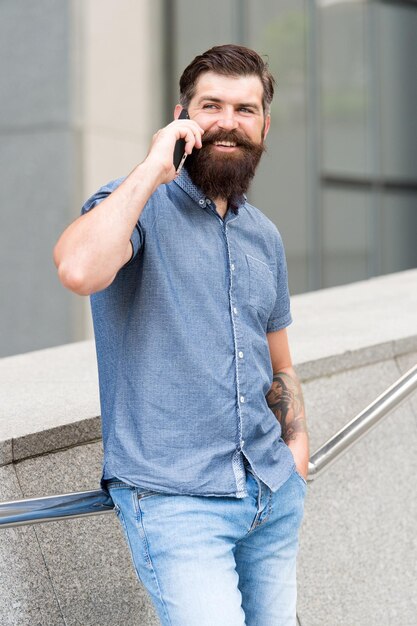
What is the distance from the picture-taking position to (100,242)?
2.37 metres

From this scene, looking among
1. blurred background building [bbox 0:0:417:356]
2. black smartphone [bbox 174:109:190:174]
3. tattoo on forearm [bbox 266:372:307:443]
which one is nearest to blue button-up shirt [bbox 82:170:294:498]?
black smartphone [bbox 174:109:190:174]

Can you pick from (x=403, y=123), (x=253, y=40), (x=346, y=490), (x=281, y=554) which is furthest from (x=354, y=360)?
(x=403, y=123)

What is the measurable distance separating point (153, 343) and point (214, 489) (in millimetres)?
374

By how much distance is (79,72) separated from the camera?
10.8m

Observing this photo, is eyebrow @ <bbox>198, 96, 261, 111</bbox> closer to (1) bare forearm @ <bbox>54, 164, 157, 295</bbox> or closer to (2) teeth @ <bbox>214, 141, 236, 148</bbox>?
(2) teeth @ <bbox>214, 141, 236, 148</bbox>

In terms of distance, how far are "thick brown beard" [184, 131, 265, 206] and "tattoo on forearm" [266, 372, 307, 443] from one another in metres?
0.65

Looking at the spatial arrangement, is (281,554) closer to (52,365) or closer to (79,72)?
(52,365)

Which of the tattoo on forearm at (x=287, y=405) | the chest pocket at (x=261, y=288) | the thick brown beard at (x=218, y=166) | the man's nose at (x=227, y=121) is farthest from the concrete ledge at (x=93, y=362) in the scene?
the man's nose at (x=227, y=121)

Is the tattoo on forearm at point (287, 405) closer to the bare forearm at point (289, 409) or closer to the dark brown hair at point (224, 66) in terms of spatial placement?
the bare forearm at point (289, 409)

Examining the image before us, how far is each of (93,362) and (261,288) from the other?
7.87 feet

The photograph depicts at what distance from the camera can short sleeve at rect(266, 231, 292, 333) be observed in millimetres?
2988

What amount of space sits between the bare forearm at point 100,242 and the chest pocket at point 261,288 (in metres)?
A: 0.45

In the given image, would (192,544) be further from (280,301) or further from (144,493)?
(280,301)


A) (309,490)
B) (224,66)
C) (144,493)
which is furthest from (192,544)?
(309,490)
